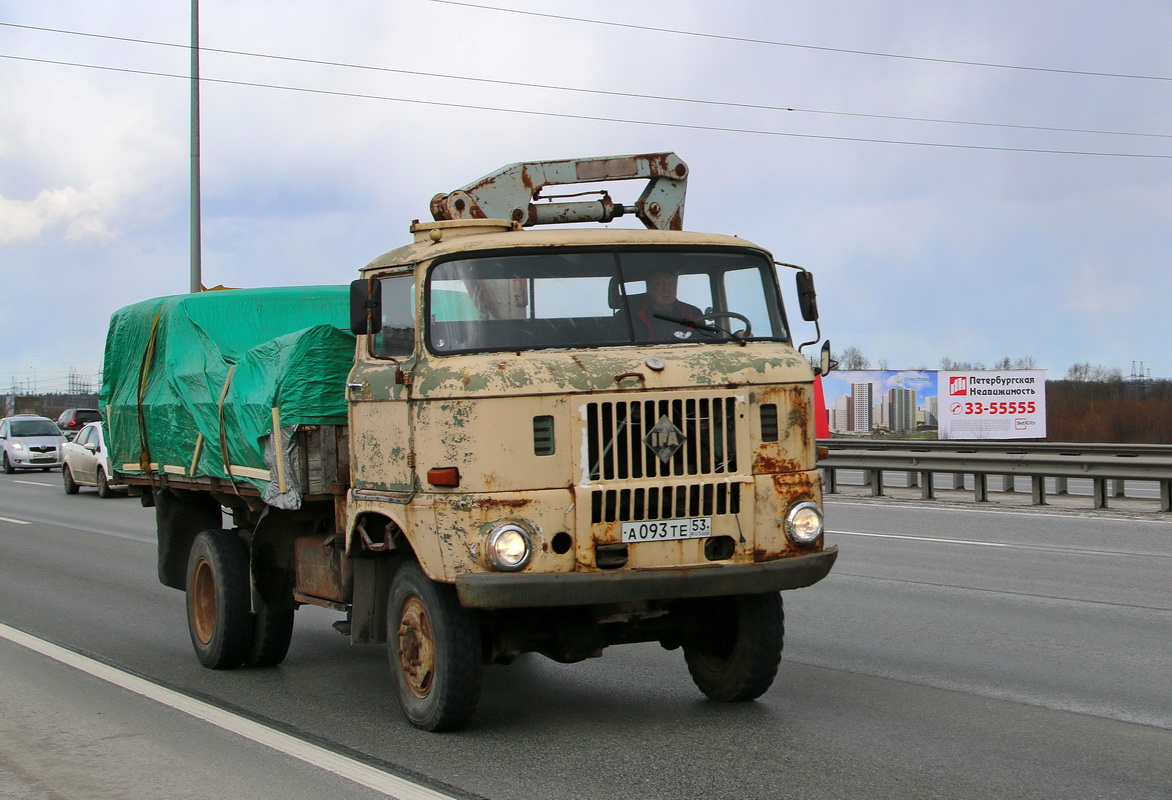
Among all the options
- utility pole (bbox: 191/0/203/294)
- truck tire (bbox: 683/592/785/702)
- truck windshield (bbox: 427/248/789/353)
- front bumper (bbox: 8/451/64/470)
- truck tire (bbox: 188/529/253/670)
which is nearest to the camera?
truck windshield (bbox: 427/248/789/353)

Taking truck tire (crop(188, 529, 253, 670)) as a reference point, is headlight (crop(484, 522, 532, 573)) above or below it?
above

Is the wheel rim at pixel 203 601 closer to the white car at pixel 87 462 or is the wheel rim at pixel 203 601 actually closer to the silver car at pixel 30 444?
the white car at pixel 87 462

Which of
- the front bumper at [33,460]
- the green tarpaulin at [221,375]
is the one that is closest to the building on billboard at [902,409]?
the front bumper at [33,460]

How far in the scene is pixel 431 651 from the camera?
6.20 metres

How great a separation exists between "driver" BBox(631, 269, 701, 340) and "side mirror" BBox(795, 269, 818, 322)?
73cm

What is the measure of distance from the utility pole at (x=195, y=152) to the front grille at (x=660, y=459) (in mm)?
21399

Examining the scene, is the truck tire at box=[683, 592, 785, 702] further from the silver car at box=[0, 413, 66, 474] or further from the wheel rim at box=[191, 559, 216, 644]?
the silver car at box=[0, 413, 66, 474]

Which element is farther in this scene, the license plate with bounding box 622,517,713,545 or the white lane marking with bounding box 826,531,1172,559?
the white lane marking with bounding box 826,531,1172,559

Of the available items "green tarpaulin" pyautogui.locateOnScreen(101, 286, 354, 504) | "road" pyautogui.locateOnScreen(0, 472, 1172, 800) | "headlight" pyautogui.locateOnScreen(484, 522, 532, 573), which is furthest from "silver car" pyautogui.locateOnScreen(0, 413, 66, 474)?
"headlight" pyautogui.locateOnScreen(484, 522, 532, 573)

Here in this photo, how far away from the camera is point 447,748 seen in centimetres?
596

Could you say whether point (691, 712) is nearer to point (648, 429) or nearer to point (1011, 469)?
point (648, 429)

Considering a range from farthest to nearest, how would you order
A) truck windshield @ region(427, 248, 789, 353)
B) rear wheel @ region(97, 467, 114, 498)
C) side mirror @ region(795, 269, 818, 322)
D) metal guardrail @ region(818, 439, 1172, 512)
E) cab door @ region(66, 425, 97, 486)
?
cab door @ region(66, 425, 97, 486)
rear wheel @ region(97, 467, 114, 498)
metal guardrail @ region(818, 439, 1172, 512)
side mirror @ region(795, 269, 818, 322)
truck windshield @ region(427, 248, 789, 353)

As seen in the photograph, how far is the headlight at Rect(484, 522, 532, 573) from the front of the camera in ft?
18.9

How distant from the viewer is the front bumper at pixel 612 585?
18.8 feet
